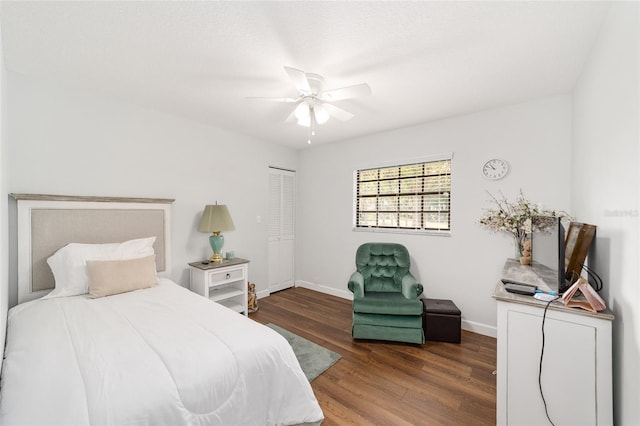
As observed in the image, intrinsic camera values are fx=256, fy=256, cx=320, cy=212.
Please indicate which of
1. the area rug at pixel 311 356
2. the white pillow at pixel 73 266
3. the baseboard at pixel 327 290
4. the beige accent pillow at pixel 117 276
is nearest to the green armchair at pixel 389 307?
the area rug at pixel 311 356

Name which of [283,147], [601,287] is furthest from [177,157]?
[601,287]

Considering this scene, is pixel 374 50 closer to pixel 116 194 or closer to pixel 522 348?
pixel 522 348

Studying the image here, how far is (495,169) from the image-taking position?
2.87 metres

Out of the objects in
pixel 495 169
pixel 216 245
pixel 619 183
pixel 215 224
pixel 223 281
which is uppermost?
pixel 495 169

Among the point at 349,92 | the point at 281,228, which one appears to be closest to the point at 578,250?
the point at 349,92

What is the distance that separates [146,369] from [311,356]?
1614 millimetres

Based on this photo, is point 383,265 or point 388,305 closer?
point 388,305

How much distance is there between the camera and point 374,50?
1838mm

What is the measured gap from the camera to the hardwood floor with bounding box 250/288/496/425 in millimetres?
1790

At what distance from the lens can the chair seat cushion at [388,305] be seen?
264 centimetres

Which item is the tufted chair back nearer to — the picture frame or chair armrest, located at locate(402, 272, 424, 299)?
chair armrest, located at locate(402, 272, 424, 299)

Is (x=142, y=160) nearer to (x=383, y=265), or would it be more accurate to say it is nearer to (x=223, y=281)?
(x=223, y=281)

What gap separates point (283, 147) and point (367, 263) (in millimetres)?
2473

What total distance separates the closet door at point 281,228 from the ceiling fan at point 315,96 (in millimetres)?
2070
